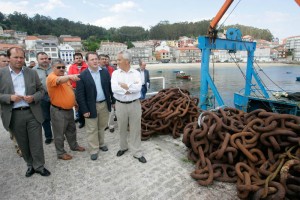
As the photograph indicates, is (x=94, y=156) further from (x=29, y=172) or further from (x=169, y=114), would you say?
(x=169, y=114)

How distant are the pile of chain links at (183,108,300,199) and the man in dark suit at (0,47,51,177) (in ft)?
7.42

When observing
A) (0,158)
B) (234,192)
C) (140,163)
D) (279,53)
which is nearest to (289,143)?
(234,192)

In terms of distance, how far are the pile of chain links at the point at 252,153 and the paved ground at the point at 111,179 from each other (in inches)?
8.2

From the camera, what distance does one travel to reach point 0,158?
3588 mm

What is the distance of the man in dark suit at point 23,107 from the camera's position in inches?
106

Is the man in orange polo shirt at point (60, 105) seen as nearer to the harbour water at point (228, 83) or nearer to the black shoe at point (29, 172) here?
the black shoe at point (29, 172)

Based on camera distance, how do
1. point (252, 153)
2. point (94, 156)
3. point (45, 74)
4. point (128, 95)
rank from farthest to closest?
point (45, 74), point (94, 156), point (128, 95), point (252, 153)

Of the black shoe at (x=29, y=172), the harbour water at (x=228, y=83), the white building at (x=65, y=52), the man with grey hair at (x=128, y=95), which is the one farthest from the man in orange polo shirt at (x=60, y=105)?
the white building at (x=65, y=52)

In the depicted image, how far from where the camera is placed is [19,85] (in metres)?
2.82

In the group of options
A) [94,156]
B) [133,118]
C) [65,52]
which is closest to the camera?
[133,118]

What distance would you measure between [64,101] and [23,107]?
67cm

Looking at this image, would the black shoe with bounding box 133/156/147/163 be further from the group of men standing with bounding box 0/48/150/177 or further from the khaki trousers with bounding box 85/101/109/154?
the khaki trousers with bounding box 85/101/109/154

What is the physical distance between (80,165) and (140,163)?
0.97m

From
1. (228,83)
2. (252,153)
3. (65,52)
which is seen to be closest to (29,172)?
(252,153)
